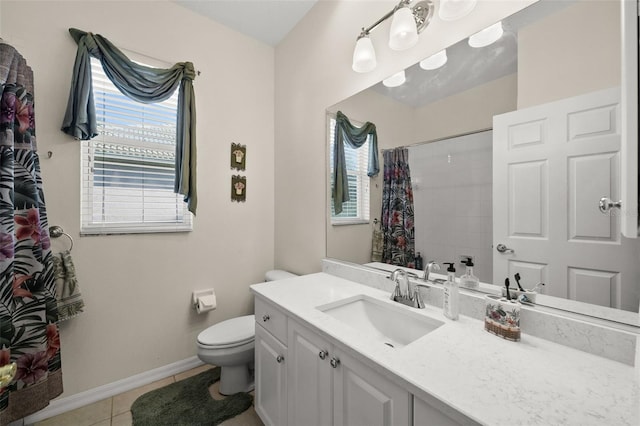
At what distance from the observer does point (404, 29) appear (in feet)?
4.04

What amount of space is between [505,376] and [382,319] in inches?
23.6

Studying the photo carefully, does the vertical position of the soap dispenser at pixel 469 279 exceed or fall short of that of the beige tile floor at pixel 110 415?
it exceeds it

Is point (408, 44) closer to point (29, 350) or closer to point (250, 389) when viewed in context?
point (250, 389)

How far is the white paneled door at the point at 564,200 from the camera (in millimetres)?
792

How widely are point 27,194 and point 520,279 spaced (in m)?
2.35

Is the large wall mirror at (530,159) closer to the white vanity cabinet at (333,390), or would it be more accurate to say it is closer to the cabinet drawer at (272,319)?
the white vanity cabinet at (333,390)

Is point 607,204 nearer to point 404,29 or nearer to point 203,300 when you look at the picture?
point 404,29

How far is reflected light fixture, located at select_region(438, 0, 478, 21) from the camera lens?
3.52 ft

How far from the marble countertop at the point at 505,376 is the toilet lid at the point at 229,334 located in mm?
892

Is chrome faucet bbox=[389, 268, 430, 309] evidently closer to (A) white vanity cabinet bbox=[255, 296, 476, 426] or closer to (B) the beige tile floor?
(A) white vanity cabinet bbox=[255, 296, 476, 426]

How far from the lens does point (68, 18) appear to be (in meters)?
1.60

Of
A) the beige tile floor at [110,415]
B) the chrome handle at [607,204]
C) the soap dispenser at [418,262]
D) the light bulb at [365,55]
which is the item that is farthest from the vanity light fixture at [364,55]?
the beige tile floor at [110,415]

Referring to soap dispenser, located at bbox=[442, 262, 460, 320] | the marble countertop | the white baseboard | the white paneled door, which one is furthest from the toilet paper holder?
the white paneled door

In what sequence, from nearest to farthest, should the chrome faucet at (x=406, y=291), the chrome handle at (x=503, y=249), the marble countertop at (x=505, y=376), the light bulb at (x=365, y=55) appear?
the marble countertop at (x=505, y=376) → the chrome handle at (x=503, y=249) → the chrome faucet at (x=406, y=291) → the light bulb at (x=365, y=55)
